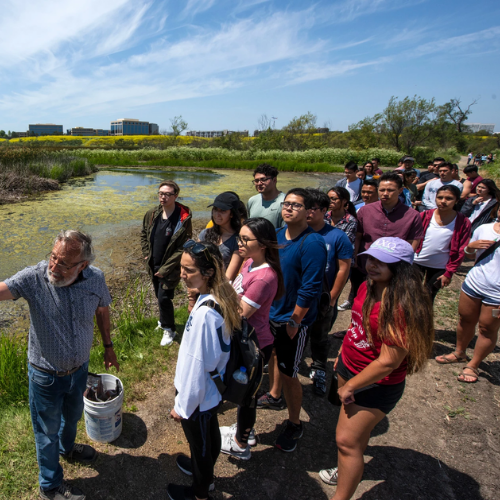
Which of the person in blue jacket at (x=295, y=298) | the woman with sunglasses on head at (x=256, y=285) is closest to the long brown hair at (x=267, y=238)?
the woman with sunglasses on head at (x=256, y=285)

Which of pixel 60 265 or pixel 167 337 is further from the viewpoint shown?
pixel 167 337

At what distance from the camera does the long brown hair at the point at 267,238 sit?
1878 mm

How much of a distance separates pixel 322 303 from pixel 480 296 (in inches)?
54.8

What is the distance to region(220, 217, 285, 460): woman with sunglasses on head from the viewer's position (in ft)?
6.16

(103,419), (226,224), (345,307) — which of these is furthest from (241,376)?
(345,307)

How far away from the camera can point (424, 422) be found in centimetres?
252

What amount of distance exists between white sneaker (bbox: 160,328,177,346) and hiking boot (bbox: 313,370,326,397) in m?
1.51

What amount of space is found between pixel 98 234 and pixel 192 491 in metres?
7.31

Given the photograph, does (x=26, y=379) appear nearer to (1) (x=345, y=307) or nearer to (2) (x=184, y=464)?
(2) (x=184, y=464)

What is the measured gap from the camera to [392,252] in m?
1.51

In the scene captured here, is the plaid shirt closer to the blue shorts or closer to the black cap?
the black cap

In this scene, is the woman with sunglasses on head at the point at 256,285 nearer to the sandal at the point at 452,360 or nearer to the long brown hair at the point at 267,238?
the long brown hair at the point at 267,238

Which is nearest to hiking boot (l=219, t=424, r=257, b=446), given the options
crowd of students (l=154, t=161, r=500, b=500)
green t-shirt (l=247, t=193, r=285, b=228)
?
crowd of students (l=154, t=161, r=500, b=500)

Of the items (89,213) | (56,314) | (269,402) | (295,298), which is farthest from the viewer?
(89,213)
